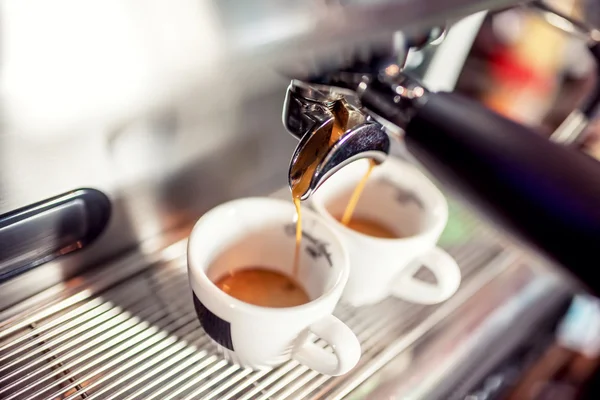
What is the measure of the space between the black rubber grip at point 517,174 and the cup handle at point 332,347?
10 cm

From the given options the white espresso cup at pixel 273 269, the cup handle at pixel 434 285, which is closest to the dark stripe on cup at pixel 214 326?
the white espresso cup at pixel 273 269

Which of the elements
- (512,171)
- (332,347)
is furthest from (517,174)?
(332,347)

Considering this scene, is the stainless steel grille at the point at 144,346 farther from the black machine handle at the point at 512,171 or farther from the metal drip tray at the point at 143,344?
the black machine handle at the point at 512,171

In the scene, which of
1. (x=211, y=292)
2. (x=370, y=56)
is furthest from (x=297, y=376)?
(x=370, y=56)

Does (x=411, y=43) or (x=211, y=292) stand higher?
(x=411, y=43)

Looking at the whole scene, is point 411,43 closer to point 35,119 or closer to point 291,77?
point 291,77

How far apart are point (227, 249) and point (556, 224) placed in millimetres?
217

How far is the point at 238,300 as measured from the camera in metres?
0.31

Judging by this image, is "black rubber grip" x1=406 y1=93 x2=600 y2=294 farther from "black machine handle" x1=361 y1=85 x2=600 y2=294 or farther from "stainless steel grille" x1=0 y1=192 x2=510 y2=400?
"stainless steel grille" x1=0 y1=192 x2=510 y2=400

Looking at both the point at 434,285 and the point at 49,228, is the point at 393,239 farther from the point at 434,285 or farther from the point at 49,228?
the point at 49,228

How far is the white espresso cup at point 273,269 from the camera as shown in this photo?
0.31 m

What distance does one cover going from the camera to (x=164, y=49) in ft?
0.75

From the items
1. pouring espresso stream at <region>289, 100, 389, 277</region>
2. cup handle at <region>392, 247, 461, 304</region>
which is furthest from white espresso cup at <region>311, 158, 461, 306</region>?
pouring espresso stream at <region>289, 100, 389, 277</region>

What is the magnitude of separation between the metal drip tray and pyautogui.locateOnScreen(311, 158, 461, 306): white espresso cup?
2cm
